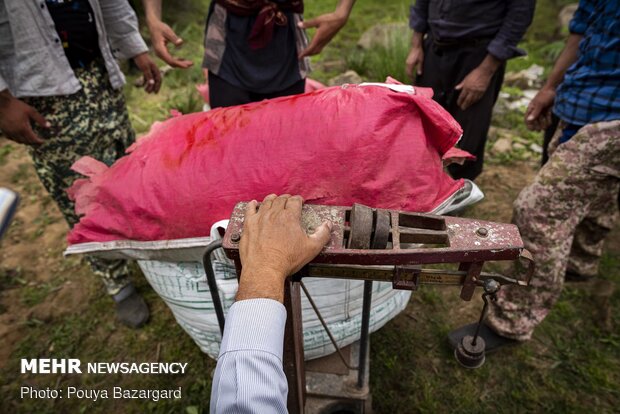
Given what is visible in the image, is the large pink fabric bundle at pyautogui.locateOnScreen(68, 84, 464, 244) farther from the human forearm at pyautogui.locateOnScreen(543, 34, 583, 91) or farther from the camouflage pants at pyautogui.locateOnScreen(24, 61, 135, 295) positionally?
the human forearm at pyautogui.locateOnScreen(543, 34, 583, 91)

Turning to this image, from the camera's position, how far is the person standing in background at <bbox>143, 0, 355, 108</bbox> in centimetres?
210

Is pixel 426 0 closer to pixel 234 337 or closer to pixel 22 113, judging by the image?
pixel 22 113

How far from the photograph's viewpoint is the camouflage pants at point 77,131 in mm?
1915

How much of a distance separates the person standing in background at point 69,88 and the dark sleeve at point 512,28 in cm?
194

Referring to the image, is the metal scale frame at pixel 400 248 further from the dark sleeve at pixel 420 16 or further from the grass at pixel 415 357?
the dark sleeve at pixel 420 16

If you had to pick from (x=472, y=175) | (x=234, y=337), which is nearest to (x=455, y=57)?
(x=472, y=175)

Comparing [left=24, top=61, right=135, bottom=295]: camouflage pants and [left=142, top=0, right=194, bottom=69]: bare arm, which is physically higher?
[left=142, top=0, right=194, bottom=69]: bare arm

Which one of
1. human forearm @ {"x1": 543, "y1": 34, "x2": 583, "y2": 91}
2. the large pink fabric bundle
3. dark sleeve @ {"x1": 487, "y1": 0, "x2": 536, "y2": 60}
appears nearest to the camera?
the large pink fabric bundle

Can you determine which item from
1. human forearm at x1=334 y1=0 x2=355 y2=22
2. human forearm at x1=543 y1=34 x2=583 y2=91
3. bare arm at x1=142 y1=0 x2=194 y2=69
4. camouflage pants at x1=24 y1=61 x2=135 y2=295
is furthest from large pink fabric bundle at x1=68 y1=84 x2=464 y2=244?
human forearm at x1=543 y1=34 x2=583 y2=91

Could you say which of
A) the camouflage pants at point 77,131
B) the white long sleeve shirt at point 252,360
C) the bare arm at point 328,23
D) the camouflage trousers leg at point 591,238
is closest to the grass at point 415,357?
the camouflage trousers leg at point 591,238

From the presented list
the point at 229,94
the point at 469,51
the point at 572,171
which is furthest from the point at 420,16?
the point at 572,171

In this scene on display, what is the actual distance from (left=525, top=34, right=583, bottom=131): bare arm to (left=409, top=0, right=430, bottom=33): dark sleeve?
906mm

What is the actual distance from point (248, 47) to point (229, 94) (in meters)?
0.27

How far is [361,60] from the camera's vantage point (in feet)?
16.6
